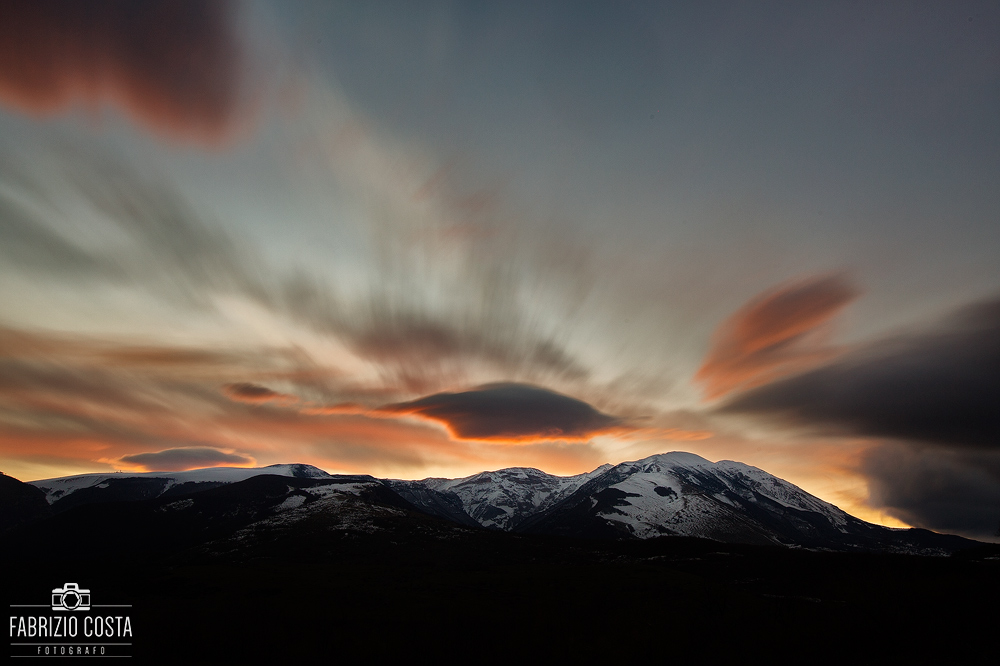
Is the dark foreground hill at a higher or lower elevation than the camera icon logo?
lower

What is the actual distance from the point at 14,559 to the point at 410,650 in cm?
26215

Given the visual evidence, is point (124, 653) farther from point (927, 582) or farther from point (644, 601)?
point (927, 582)

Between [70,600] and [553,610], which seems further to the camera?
[70,600]

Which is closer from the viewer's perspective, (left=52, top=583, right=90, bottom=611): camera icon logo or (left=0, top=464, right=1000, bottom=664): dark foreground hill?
(left=0, top=464, right=1000, bottom=664): dark foreground hill

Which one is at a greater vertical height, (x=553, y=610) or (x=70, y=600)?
(x=70, y=600)

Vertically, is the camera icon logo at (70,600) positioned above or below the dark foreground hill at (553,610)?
above

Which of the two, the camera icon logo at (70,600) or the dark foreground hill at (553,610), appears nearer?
the dark foreground hill at (553,610)

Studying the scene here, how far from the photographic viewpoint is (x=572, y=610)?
76.8m

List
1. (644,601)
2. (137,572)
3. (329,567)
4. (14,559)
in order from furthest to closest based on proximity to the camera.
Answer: (14,559) → (329,567) → (137,572) → (644,601)

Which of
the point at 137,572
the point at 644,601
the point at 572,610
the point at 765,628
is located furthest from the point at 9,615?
the point at 765,628

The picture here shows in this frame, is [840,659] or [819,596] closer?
[840,659]

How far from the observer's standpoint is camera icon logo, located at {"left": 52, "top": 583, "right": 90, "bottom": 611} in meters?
73.4

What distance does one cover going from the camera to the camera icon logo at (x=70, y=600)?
7344 cm

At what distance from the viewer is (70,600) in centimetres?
7706
